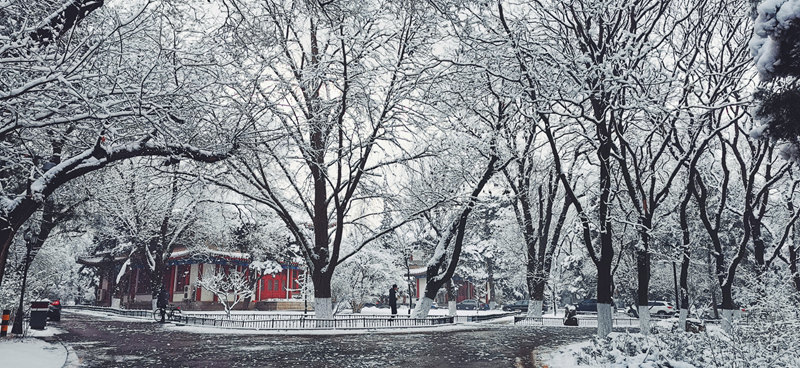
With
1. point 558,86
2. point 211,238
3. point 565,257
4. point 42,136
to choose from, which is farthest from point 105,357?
point 565,257

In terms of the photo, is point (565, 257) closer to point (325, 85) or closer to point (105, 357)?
point (325, 85)

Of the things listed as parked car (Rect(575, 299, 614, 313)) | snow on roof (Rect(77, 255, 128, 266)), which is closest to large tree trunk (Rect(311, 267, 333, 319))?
snow on roof (Rect(77, 255, 128, 266))

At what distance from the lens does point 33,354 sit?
37.3ft

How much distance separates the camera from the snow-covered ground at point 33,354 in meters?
10.0

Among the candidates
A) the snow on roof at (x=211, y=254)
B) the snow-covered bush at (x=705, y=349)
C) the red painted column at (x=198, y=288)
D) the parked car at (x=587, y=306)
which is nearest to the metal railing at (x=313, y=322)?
the snow-covered bush at (x=705, y=349)

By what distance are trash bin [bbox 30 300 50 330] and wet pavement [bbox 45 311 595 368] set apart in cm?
186

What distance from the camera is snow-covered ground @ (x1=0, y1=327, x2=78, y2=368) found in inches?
395

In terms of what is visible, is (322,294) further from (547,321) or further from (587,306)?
(587,306)

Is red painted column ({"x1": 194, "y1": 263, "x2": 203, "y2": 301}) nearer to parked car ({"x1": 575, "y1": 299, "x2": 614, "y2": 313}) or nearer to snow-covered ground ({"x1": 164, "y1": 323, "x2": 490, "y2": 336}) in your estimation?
snow-covered ground ({"x1": 164, "y1": 323, "x2": 490, "y2": 336})

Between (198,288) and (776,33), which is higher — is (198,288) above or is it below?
below

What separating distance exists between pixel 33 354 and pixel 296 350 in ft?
19.2

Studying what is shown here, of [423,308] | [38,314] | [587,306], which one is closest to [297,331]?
[423,308]

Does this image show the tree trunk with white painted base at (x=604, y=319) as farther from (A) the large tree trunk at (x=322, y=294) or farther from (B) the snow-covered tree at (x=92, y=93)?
(B) the snow-covered tree at (x=92, y=93)

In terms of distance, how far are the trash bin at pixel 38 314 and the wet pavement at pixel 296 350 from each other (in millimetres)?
1857
